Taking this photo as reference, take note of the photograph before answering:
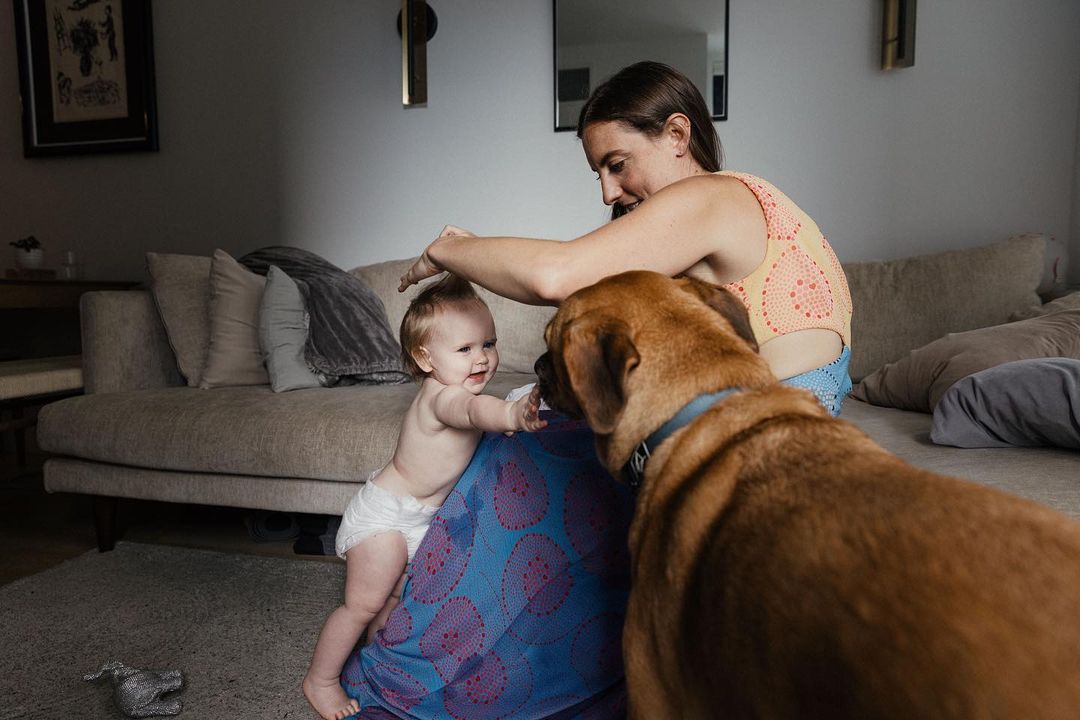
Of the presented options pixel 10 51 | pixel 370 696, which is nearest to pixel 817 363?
pixel 370 696

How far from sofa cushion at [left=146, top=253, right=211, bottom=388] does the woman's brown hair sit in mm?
1904

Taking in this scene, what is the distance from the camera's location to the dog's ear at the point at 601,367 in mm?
800

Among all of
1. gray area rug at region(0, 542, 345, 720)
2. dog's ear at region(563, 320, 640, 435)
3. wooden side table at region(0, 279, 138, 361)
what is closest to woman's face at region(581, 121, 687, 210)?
dog's ear at region(563, 320, 640, 435)

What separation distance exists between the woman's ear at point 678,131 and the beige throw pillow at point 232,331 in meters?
1.87

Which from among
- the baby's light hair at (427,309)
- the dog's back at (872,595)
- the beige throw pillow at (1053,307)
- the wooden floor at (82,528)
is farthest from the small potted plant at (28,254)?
the beige throw pillow at (1053,307)

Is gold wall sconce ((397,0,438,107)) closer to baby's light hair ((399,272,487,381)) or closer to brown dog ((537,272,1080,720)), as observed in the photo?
baby's light hair ((399,272,487,381))

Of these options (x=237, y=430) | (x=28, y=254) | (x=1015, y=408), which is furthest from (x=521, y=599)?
(x=28, y=254)

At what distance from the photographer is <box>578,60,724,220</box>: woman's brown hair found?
135 centimetres

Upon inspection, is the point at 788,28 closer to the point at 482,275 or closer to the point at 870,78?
the point at 870,78

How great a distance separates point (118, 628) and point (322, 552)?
64 centimetres

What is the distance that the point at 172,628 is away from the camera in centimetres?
180

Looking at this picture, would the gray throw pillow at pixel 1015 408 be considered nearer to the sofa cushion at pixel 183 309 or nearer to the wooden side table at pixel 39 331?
the sofa cushion at pixel 183 309

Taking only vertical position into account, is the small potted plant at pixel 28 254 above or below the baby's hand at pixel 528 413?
above

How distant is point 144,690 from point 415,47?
9.18 ft
